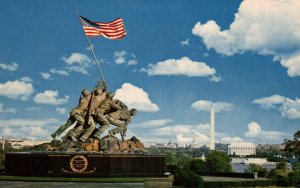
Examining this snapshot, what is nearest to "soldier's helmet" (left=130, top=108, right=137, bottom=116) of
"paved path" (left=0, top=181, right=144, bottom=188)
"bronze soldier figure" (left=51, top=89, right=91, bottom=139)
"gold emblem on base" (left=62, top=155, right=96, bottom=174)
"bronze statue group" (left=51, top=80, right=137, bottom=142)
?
"bronze statue group" (left=51, top=80, right=137, bottom=142)

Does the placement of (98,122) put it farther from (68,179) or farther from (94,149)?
(68,179)

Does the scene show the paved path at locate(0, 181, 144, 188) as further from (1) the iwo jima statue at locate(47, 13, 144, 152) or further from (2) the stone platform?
(1) the iwo jima statue at locate(47, 13, 144, 152)

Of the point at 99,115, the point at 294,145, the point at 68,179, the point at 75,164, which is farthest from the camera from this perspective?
the point at 294,145

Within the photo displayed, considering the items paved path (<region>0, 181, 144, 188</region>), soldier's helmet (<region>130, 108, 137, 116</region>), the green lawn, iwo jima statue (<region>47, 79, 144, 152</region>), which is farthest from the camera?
soldier's helmet (<region>130, 108, 137, 116</region>)

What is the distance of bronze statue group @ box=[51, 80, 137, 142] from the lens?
3675 centimetres

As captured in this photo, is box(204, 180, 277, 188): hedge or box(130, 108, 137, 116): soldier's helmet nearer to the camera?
box(204, 180, 277, 188): hedge

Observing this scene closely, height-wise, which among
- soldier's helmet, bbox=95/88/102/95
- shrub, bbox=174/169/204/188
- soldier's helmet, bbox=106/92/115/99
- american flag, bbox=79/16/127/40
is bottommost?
shrub, bbox=174/169/204/188

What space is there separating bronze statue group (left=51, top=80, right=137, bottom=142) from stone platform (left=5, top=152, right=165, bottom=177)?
336 centimetres

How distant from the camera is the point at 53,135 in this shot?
36781 mm

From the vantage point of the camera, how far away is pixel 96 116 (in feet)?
122

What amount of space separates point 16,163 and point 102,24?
502 inches

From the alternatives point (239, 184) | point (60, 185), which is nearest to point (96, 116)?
point (60, 185)

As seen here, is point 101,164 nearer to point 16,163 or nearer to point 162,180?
point 16,163

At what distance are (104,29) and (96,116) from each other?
7.04 meters
